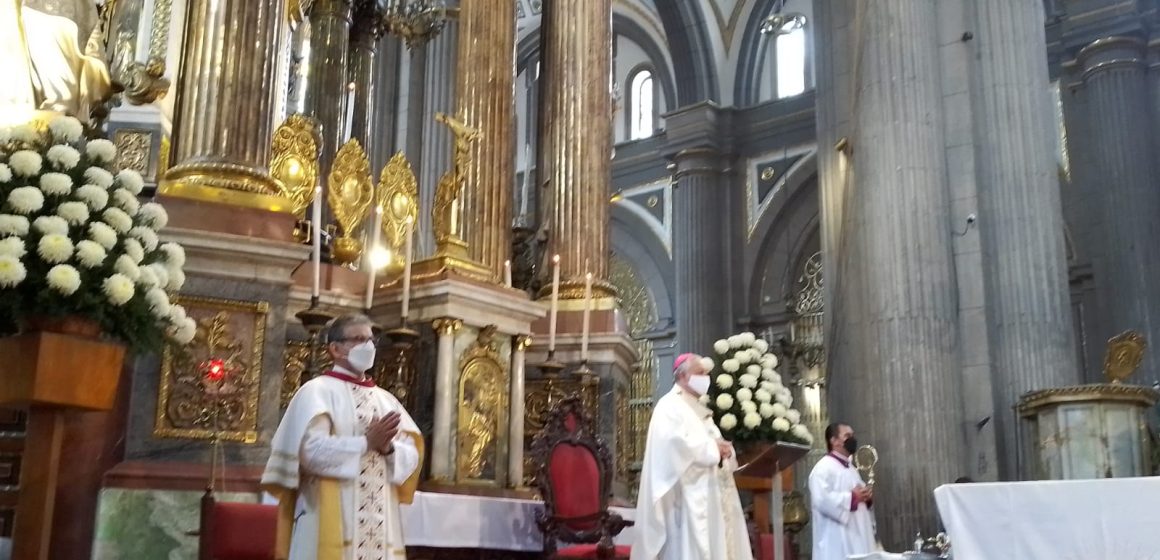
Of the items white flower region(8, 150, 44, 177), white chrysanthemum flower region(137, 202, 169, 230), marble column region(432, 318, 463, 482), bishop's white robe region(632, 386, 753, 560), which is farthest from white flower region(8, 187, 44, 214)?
bishop's white robe region(632, 386, 753, 560)

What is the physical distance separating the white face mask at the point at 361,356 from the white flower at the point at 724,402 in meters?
5.18

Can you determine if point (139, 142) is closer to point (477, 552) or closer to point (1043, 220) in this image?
point (477, 552)

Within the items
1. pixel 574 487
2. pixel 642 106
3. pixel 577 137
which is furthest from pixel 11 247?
pixel 642 106

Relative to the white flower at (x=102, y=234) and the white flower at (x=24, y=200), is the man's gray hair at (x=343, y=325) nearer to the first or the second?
the white flower at (x=102, y=234)

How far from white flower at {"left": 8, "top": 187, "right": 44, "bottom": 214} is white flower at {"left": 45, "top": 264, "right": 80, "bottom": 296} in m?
0.30

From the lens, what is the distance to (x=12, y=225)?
13.3ft

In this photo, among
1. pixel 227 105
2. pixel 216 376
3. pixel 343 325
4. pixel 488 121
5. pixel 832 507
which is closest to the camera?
pixel 343 325

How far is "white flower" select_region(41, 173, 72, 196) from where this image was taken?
4207mm

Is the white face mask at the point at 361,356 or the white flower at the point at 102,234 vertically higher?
the white flower at the point at 102,234

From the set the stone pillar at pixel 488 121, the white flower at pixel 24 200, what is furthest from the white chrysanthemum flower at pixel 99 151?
the stone pillar at pixel 488 121

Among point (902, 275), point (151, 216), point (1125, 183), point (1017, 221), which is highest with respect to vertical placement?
point (1125, 183)

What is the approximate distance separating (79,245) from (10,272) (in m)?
0.27

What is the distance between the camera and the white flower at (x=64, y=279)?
→ 3.94 meters

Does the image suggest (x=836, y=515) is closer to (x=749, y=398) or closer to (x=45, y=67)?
(x=749, y=398)
